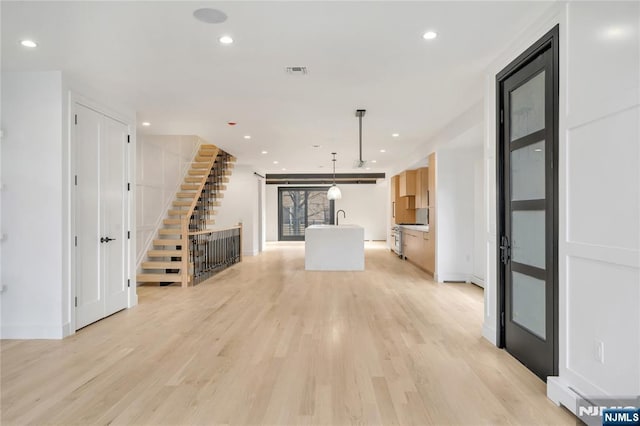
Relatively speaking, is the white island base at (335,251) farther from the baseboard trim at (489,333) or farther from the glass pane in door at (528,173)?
the glass pane in door at (528,173)

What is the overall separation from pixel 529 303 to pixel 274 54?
307 centimetres

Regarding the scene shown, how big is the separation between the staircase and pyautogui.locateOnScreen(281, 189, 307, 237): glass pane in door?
5.82 metres

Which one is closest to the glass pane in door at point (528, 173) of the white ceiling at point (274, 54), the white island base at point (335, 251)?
the white ceiling at point (274, 54)

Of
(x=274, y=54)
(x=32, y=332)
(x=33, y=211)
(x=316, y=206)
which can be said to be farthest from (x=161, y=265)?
(x=316, y=206)

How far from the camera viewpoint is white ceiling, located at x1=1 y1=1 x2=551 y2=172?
2639 millimetres

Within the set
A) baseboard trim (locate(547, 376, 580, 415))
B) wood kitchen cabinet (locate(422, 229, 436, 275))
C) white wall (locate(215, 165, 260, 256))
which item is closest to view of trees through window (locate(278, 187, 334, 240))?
white wall (locate(215, 165, 260, 256))

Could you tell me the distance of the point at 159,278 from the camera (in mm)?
6496

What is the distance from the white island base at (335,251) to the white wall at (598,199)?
5.65 metres

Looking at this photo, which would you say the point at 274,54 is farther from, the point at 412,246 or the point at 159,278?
the point at 412,246

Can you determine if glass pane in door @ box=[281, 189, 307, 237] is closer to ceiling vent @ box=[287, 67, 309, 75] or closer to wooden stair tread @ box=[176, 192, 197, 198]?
wooden stair tread @ box=[176, 192, 197, 198]

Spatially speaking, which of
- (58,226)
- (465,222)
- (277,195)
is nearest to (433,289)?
(465,222)

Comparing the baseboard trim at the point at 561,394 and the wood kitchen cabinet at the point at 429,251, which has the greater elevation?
the wood kitchen cabinet at the point at 429,251

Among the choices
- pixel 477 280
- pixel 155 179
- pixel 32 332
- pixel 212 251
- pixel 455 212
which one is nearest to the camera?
pixel 32 332

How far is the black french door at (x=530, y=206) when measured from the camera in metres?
2.59
